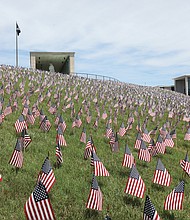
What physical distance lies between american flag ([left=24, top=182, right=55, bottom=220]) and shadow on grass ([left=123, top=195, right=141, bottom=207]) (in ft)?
7.51

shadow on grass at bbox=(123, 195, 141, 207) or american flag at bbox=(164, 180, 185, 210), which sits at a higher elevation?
american flag at bbox=(164, 180, 185, 210)

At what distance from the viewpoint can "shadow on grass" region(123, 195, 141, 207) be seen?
22.4ft

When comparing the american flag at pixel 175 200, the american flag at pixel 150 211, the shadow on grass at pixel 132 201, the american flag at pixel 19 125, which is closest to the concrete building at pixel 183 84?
the american flag at pixel 19 125

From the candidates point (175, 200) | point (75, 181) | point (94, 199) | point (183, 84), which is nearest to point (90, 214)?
point (94, 199)

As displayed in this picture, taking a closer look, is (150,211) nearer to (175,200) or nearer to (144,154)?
(175,200)

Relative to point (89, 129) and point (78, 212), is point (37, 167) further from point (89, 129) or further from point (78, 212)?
point (89, 129)

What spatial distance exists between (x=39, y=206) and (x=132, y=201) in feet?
8.52

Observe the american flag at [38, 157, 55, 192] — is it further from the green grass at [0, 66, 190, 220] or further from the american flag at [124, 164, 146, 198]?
the american flag at [124, 164, 146, 198]

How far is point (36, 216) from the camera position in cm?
514

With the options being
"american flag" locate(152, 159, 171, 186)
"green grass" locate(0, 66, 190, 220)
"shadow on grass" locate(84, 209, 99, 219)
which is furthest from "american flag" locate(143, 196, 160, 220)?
"american flag" locate(152, 159, 171, 186)

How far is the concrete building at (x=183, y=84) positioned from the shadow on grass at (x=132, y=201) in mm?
72551

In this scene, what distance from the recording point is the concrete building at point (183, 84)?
77244mm

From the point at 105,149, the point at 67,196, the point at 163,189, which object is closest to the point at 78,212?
the point at 67,196

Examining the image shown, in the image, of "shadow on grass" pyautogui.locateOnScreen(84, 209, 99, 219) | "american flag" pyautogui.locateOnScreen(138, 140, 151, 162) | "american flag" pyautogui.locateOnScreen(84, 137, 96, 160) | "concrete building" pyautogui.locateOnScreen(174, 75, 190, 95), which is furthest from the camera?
"concrete building" pyautogui.locateOnScreen(174, 75, 190, 95)
